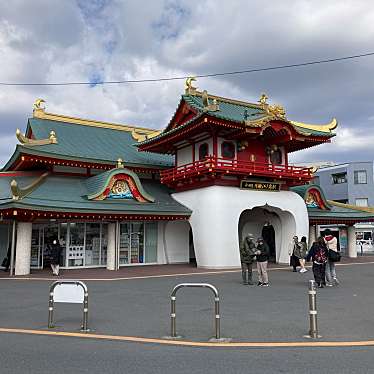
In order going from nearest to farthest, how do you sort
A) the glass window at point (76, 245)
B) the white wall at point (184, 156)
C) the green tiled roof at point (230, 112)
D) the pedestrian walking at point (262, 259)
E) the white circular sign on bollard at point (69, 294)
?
the white circular sign on bollard at point (69, 294) < the pedestrian walking at point (262, 259) < the green tiled roof at point (230, 112) < the glass window at point (76, 245) < the white wall at point (184, 156)

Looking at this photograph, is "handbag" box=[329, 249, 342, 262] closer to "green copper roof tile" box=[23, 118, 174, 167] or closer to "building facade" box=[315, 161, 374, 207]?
"green copper roof tile" box=[23, 118, 174, 167]

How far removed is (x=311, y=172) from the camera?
2267 cm

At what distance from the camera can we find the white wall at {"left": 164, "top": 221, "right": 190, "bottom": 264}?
22.6 m

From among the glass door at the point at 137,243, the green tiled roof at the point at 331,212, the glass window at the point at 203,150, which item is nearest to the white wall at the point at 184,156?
the glass window at the point at 203,150

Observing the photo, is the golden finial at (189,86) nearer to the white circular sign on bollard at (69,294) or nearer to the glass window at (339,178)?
the white circular sign on bollard at (69,294)

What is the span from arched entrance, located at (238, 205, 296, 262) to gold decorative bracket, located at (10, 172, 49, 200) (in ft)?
38.1

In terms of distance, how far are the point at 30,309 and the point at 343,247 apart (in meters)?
36.6

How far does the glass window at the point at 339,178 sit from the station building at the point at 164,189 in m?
30.0

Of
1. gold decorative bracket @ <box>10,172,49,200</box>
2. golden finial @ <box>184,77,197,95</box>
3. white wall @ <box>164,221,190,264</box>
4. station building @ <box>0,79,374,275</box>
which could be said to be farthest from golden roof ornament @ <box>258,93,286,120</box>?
gold decorative bracket @ <box>10,172,49,200</box>

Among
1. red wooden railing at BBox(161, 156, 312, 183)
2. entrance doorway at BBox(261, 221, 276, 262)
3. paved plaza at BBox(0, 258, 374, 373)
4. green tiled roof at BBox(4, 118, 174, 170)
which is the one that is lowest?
paved plaza at BBox(0, 258, 374, 373)

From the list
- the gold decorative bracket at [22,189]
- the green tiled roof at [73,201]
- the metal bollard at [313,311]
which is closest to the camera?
the metal bollard at [313,311]

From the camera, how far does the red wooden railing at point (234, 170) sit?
1916 centimetres

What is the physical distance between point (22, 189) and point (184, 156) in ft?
29.5

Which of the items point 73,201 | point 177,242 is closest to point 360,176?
point 177,242
